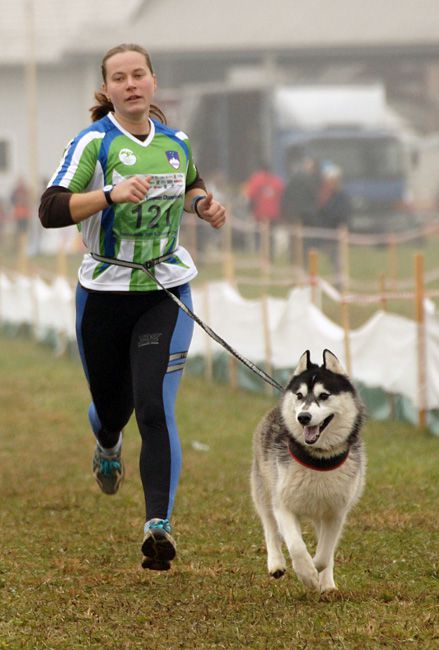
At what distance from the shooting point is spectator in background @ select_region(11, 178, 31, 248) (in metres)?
37.9

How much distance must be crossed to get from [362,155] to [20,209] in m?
9.56

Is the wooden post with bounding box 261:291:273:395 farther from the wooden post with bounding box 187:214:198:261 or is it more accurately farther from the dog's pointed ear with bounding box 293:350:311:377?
the wooden post with bounding box 187:214:198:261

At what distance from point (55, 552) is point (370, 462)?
3240 millimetres

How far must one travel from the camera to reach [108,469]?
6871mm

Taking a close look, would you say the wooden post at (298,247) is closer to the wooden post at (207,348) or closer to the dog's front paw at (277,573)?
the wooden post at (207,348)

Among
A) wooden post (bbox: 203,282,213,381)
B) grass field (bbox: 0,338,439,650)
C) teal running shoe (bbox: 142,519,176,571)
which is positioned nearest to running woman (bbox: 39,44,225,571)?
teal running shoe (bbox: 142,519,176,571)

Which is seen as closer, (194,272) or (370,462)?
(194,272)

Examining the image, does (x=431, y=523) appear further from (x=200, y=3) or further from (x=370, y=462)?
(x=200, y=3)

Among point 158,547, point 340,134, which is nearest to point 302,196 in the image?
point 340,134

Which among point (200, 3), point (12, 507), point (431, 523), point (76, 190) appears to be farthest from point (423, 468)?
point (200, 3)

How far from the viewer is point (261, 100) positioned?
120 feet

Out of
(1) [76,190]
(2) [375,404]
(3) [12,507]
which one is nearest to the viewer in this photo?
(1) [76,190]

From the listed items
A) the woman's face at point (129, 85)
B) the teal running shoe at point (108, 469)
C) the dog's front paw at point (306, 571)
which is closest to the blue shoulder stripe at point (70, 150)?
the woman's face at point (129, 85)

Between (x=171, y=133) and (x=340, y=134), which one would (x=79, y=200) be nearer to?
(x=171, y=133)
